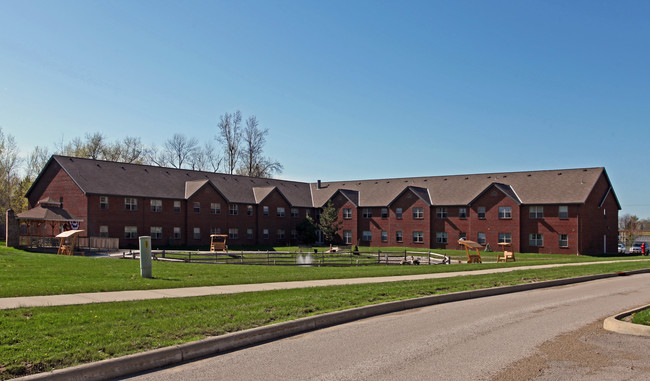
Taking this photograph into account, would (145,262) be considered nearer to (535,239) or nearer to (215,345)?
(215,345)

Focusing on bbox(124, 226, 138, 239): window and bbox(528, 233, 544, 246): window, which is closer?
bbox(124, 226, 138, 239): window

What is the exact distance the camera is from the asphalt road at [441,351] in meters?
8.03

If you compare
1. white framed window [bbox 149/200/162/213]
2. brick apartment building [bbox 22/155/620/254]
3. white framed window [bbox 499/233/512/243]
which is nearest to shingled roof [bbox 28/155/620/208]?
brick apartment building [bbox 22/155/620/254]

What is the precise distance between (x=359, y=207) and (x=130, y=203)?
28.1 m

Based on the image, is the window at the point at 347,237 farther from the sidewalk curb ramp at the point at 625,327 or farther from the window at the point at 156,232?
the sidewalk curb ramp at the point at 625,327

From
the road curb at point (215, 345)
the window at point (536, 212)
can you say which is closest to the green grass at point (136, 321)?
the road curb at point (215, 345)

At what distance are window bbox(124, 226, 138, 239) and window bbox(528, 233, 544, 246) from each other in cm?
3896

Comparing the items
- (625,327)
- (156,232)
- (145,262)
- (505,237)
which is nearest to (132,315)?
(145,262)

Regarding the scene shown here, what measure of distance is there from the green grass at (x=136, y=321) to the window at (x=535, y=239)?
43184 mm

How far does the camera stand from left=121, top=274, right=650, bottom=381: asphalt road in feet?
26.3

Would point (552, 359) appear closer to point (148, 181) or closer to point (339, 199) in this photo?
point (148, 181)

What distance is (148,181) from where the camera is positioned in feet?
182

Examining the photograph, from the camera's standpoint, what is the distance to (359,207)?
2707 inches

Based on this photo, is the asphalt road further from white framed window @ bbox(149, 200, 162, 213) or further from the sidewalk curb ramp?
white framed window @ bbox(149, 200, 162, 213)
